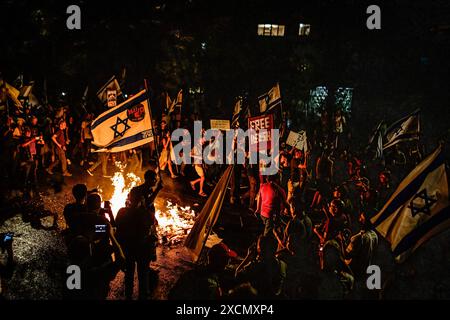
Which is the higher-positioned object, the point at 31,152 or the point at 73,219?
the point at 31,152

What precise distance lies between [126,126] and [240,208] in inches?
184

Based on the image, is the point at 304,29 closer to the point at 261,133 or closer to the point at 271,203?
the point at 261,133

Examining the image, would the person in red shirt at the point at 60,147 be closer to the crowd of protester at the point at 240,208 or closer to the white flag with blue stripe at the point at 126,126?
the crowd of protester at the point at 240,208

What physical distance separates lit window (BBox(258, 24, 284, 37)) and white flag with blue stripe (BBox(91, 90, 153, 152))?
2710cm

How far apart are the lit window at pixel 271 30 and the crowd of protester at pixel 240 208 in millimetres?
19721

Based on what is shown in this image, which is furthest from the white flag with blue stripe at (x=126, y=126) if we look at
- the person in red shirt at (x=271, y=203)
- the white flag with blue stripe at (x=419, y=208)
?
the white flag with blue stripe at (x=419, y=208)

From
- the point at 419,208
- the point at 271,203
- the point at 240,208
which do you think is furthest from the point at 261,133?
the point at 419,208

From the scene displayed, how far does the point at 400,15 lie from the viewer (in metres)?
27.7

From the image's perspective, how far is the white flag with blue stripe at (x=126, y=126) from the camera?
7.09 meters

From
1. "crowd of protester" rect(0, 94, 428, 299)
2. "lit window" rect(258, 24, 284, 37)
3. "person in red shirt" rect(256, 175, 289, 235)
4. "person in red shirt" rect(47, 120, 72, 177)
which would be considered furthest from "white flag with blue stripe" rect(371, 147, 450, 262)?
"lit window" rect(258, 24, 284, 37)
